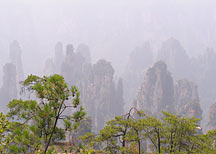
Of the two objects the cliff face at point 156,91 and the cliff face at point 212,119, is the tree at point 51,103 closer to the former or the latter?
the cliff face at point 212,119

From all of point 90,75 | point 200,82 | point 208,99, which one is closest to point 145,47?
point 200,82

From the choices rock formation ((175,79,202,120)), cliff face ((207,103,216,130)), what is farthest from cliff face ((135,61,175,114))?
cliff face ((207,103,216,130))

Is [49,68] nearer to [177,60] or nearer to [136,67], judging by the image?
[136,67]

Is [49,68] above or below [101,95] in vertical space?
above

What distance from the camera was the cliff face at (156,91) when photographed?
6538 centimetres

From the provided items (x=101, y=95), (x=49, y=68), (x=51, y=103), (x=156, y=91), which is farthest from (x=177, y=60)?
(x=51, y=103)

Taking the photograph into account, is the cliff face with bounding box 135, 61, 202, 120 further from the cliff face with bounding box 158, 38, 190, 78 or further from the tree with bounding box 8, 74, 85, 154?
the tree with bounding box 8, 74, 85, 154

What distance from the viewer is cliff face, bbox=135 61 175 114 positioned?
65375 mm

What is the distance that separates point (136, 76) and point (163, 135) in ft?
354

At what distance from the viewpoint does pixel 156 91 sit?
219ft

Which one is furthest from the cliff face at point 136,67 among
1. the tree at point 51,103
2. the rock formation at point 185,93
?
the tree at point 51,103

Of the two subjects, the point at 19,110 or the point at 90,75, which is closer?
the point at 19,110

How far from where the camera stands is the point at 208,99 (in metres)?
93.2

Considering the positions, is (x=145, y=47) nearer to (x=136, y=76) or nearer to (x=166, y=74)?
(x=136, y=76)
